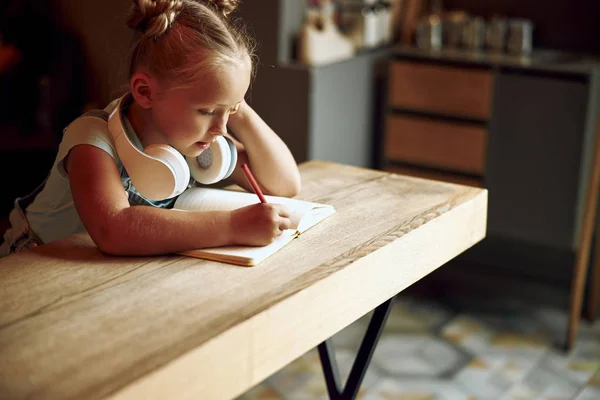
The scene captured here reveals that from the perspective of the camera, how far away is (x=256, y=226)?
3.94 feet

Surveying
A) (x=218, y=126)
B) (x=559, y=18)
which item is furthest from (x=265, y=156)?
(x=559, y=18)

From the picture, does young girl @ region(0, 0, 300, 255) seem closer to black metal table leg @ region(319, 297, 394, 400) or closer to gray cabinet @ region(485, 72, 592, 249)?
black metal table leg @ region(319, 297, 394, 400)

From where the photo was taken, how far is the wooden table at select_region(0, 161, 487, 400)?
867mm

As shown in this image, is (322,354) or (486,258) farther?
(486,258)

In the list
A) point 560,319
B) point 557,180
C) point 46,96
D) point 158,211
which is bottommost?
point 560,319

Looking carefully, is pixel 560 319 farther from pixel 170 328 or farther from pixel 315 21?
pixel 170 328

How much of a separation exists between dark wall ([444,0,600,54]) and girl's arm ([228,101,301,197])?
7.38ft

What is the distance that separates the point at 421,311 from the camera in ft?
9.93

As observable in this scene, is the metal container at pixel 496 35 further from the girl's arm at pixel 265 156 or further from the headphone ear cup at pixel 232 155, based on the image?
the headphone ear cup at pixel 232 155

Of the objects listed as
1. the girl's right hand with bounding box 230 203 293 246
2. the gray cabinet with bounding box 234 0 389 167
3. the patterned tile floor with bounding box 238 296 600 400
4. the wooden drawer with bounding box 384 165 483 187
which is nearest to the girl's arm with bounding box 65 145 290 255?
the girl's right hand with bounding box 230 203 293 246

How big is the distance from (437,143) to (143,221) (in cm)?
226

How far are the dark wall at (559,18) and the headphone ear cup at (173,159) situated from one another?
2550mm

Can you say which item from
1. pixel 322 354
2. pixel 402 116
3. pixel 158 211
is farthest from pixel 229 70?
pixel 402 116

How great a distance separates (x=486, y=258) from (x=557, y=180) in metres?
0.56
